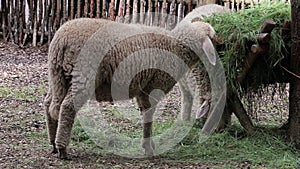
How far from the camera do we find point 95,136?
19.6ft

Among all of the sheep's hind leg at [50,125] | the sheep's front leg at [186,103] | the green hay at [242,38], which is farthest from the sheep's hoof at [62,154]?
the sheep's front leg at [186,103]

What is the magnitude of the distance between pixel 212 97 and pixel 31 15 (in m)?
6.51

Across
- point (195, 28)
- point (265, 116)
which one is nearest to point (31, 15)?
point (265, 116)

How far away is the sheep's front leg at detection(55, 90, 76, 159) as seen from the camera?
4961mm

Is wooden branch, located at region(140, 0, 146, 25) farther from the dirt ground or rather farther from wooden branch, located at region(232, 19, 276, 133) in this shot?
wooden branch, located at region(232, 19, 276, 133)

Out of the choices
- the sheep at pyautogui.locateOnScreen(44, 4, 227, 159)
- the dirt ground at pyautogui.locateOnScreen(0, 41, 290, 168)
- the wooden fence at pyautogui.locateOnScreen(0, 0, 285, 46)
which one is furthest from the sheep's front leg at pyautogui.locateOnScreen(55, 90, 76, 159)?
the wooden fence at pyautogui.locateOnScreen(0, 0, 285, 46)

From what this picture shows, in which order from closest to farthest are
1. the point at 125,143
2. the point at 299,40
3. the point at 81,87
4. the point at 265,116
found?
the point at 81,87 < the point at 299,40 < the point at 125,143 < the point at 265,116

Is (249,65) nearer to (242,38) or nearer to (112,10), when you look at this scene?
(242,38)

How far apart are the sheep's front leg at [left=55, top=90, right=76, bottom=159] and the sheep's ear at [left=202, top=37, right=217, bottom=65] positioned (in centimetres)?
136

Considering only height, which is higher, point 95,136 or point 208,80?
point 208,80

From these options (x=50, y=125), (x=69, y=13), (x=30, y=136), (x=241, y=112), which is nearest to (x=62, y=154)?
(x=50, y=125)

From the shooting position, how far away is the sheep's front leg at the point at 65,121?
4961 mm

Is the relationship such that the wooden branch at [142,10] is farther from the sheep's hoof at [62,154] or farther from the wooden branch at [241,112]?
the sheep's hoof at [62,154]

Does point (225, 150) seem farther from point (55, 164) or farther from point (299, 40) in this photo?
point (55, 164)
